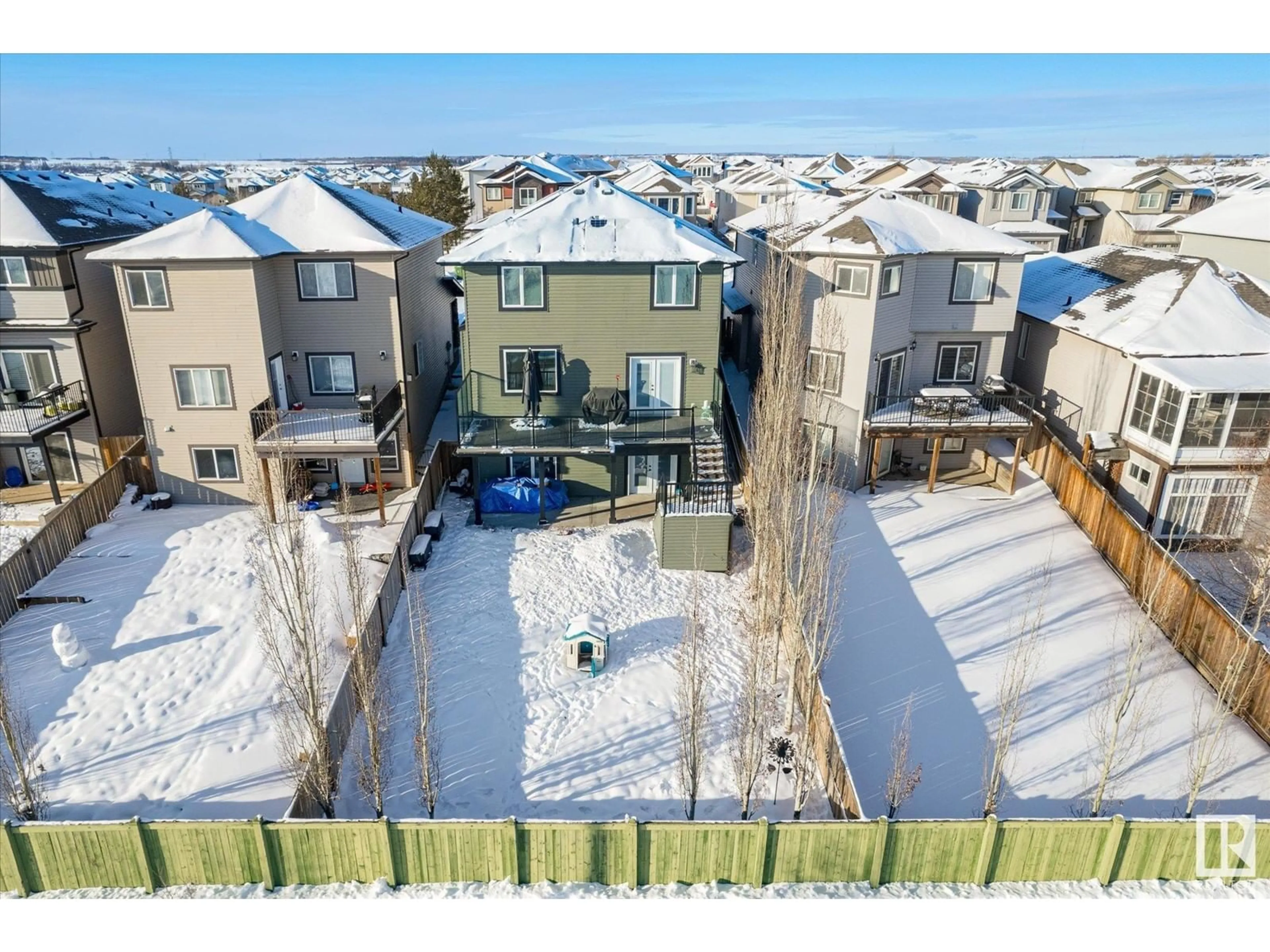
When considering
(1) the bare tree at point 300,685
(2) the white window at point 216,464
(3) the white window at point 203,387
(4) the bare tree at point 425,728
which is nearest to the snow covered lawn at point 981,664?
(4) the bare tree at point 425,728

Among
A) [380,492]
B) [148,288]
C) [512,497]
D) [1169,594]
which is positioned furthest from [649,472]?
[148,288]

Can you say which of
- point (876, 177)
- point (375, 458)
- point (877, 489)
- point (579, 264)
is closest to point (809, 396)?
point (877, 489)

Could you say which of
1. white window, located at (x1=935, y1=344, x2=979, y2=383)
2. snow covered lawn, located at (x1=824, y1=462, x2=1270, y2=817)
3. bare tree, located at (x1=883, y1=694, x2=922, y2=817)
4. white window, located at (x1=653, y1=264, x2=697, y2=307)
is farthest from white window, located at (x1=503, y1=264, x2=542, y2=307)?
bare tree, located at (x1=883, y1=694, x2=922, y2=817)

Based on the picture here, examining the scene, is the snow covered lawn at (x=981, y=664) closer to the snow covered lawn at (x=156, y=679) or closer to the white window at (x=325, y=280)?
the snow covered lawn at (x=156, y=679)

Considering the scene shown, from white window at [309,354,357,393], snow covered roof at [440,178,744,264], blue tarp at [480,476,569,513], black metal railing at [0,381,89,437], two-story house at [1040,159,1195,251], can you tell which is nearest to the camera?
black metal railing at [0,381,89,437]

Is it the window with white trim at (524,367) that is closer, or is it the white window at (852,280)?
the window with white trim at (524,367)

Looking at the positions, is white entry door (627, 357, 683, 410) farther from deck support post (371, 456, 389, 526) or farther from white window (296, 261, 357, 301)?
white window (296, 261, 357, 301)
